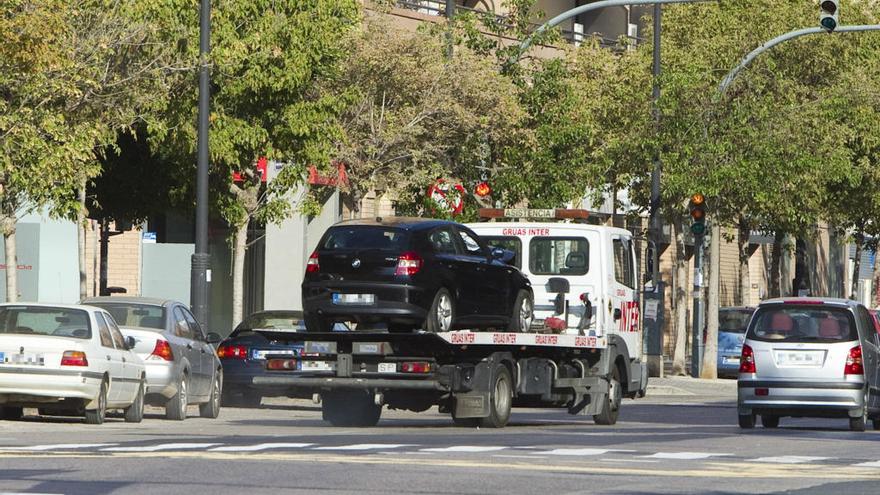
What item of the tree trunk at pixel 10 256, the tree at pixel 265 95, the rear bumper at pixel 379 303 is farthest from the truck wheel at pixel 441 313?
the tree at pixel 265 95

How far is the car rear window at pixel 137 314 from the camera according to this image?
24641 millimetres

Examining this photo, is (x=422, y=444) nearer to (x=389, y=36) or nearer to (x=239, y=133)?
(x=239, y=133)

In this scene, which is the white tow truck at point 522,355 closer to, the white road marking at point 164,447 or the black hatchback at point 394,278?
the black hatchback at point 394,278

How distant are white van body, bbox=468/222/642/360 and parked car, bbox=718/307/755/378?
1914cm

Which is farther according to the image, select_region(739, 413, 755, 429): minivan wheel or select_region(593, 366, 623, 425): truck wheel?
select_region(739, 413, 755, 429): minivan wheel

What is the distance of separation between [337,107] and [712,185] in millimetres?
10995

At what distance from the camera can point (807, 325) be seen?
79.5 feet

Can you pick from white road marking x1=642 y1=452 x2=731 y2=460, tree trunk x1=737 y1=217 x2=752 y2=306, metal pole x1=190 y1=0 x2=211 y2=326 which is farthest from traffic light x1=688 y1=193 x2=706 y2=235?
white road marking x1=642 y1=452 x2=731 y2=460

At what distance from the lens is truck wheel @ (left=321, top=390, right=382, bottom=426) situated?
2261 centimetres

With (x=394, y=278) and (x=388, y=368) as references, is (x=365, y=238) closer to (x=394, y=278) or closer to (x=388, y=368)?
(x=394, y=278)

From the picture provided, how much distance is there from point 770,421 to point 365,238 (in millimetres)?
6796

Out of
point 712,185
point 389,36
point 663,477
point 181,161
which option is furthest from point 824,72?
point 663,477

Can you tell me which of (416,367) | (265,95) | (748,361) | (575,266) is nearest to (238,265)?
(265,95)

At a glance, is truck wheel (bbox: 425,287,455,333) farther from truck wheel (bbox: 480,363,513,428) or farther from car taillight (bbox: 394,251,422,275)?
truck wheel (bbox: 480,363,513,428)
